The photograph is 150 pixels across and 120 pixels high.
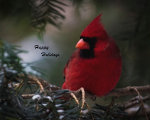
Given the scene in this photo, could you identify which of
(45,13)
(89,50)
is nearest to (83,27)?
(89,50)

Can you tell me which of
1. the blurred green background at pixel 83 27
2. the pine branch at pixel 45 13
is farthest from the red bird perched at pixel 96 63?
the pine branch at pixel 45 13

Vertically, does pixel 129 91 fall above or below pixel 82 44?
below

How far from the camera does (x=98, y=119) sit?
0.90m

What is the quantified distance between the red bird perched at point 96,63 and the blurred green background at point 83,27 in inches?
4.5

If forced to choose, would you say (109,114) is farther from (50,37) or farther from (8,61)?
(50,37)

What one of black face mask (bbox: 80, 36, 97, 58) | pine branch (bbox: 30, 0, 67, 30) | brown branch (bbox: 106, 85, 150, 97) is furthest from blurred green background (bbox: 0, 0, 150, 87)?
brown branch (bbox: 106, 85, 150, 97)

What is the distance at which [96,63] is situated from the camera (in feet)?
5.12

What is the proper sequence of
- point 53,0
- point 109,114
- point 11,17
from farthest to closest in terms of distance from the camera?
point 11,17
point 53,0
point 109,114

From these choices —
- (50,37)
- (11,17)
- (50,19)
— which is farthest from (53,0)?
(50,37)

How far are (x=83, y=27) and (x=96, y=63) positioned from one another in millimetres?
389

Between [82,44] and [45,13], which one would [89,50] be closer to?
[82,44]

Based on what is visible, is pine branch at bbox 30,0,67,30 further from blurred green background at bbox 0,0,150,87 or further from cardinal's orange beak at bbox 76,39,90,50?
cardinal's orange beak at bbox 76,39,90,50

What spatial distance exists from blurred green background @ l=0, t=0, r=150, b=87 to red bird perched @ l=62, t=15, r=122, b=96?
0.12 m

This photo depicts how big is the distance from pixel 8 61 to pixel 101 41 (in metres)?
0.94
